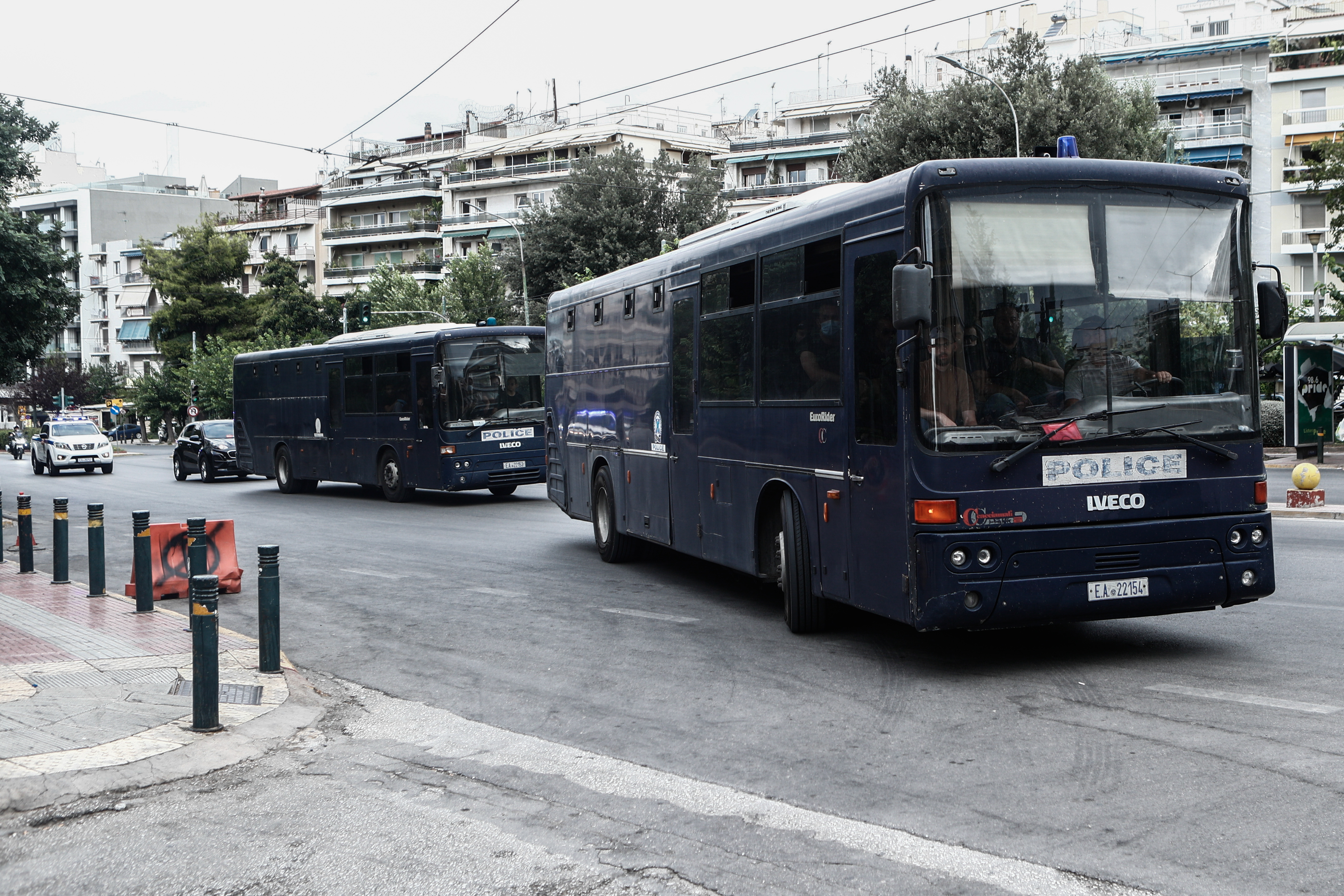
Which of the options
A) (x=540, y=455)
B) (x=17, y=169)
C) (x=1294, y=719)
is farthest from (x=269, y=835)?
(x=17, y=169)

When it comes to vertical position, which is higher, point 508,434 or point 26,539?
point 508,434

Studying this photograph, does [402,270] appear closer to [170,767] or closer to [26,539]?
[26,539]

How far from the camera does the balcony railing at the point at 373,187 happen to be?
302 ft

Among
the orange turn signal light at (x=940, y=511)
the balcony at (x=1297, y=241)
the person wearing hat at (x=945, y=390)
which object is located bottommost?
the orange turn signal light at (x=940, y=511)

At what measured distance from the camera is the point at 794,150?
251ft

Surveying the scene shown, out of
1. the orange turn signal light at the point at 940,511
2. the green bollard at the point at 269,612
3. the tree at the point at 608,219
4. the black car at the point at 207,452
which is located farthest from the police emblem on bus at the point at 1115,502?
the tree at the point at 608,219

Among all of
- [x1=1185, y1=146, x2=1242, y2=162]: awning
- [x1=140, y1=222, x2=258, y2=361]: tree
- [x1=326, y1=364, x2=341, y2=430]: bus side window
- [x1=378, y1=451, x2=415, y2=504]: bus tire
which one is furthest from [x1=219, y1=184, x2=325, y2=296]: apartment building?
[x1=378, y1=451, x2=415, y2=504]: bus tire

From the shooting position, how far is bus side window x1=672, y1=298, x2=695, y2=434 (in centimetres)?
1182

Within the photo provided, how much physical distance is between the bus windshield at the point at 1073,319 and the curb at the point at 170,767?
3.95m

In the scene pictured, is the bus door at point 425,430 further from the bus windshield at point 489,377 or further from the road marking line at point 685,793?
the road marking line at point 685,793

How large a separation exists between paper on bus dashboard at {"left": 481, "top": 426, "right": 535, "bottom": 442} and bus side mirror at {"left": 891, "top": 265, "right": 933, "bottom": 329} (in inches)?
679

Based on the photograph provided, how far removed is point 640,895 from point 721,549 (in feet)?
21.7

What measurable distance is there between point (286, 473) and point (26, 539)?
16.0 meters

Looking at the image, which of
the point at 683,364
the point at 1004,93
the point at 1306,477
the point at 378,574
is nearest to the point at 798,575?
the point at 683,364
